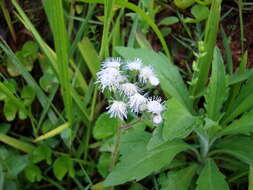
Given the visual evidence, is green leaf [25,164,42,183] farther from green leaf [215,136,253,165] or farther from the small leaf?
green leaf [215,136,253,165]

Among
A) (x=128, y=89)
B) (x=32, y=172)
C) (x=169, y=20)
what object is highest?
(x=169, y=20)

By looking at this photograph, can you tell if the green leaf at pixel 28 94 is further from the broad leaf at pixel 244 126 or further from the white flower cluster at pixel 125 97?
the broad leaf at pixel 244 126

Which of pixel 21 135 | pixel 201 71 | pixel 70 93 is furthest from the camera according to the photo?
pixel 21 135

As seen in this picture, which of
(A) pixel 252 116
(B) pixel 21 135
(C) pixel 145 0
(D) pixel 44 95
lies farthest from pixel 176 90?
(B) pixel 21 135

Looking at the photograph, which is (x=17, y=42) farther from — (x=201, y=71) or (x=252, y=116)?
(x=252, y=116)

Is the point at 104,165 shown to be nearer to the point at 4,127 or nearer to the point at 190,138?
the point at 190,138

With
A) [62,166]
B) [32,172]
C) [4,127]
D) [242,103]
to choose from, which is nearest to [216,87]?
[242,103]

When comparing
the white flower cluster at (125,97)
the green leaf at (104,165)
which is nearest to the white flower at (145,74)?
the white flower cluster at (125,97)
